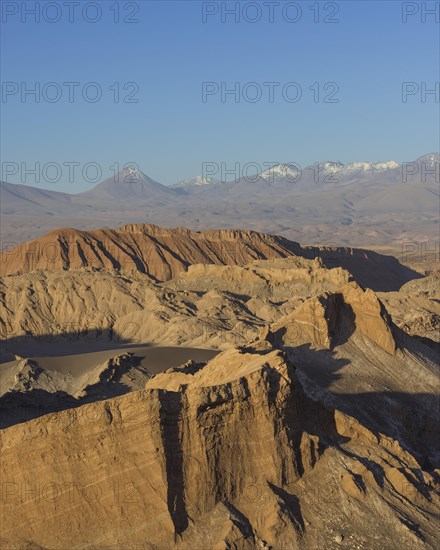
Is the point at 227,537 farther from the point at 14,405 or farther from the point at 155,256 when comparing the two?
the point at 155,256

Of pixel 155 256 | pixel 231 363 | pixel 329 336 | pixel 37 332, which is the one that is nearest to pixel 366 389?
pixel 329 336

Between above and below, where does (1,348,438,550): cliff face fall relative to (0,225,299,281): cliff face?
below

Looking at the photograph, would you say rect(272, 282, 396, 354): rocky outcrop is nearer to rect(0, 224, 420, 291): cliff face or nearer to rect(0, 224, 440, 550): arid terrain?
rect(0, 224, 440, 550): arid terrain

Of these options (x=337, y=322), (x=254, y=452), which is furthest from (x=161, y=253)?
(x=254, y=452)

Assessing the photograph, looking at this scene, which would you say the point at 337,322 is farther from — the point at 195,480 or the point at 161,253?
the point at 161,253

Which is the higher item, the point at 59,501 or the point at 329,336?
the point at 329,336

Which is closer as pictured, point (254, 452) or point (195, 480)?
point (195, 480)

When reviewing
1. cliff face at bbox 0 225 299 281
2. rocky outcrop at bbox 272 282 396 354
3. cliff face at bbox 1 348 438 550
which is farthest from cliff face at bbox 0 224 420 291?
cliff face at bbox 1 348 438 550

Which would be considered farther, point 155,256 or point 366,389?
point 155,256
